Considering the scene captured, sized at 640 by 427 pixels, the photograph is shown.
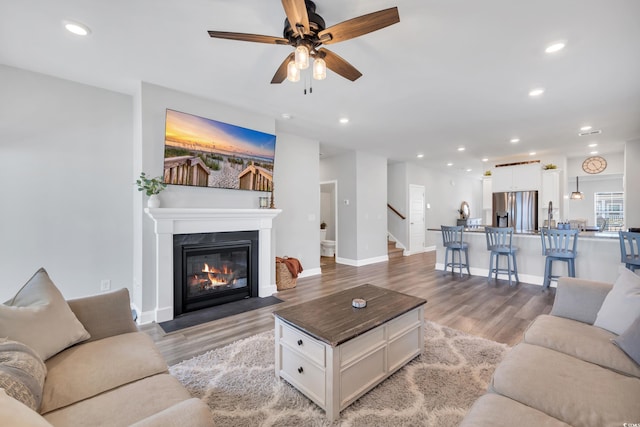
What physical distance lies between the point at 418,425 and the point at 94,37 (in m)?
3.86

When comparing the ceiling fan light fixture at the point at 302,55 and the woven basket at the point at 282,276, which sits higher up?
the ceiling fan light fixture at the point at 302,55

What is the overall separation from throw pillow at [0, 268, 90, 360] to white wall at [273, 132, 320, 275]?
11.4 ft

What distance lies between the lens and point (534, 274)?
4.88 m

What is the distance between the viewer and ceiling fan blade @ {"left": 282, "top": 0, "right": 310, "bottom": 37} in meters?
1.60

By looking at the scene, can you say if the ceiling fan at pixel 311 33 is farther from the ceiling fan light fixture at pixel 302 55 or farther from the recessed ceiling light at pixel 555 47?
the recessed ceiling light at pixel 555 47

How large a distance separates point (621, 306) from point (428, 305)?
7.12 feet

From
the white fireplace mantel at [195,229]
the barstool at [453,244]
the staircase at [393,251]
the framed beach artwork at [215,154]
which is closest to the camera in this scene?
the white fireplace mantel at [195,229]

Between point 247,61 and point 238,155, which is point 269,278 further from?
point 247,61

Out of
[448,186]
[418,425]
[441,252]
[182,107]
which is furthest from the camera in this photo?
[448,186]

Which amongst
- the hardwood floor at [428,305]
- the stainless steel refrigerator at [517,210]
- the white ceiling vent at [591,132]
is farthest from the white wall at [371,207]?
the white ceiling vent at [591,132]

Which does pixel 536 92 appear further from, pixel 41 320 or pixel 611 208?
pixel 611 208

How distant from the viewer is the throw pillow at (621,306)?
5.41 feet

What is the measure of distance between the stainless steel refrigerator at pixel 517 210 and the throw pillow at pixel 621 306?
220 inches

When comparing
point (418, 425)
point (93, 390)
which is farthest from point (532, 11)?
point (93, 390)
